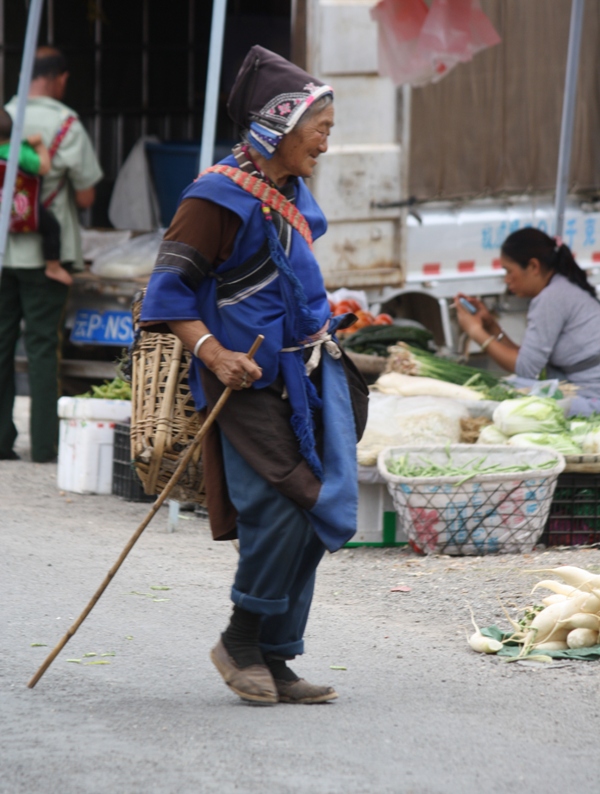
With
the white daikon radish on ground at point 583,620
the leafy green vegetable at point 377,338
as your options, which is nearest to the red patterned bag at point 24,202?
the leafy green vegetable at point 377,338

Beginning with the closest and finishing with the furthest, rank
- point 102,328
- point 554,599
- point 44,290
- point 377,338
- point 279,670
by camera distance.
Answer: point 279,670 < point 554,599 < point 377,338 < point 44,290 < point 102,328

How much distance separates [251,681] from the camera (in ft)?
12.3

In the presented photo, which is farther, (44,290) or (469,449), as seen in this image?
(44,290)

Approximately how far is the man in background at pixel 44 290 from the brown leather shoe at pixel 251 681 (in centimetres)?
442

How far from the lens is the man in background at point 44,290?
790 cm

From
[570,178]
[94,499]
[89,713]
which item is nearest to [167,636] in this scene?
[89,713]

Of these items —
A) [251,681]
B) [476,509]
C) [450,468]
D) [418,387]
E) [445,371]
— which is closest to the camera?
[251,681]

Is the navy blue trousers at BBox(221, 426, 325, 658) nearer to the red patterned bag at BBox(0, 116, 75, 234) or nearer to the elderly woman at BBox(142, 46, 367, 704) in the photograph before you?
the elderly woman at BBox(142, 46, 367, 704)

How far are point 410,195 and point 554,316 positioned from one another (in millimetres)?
1688

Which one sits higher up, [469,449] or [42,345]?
[42,345]

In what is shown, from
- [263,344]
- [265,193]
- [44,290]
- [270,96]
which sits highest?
[270,96]

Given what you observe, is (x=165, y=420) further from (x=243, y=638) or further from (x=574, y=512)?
(x=574, y=512)

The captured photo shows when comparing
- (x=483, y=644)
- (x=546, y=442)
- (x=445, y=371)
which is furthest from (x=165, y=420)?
(x=445, y=371)

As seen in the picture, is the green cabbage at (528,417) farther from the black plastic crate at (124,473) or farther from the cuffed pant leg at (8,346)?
the cuffed pant leg at (8,346)
